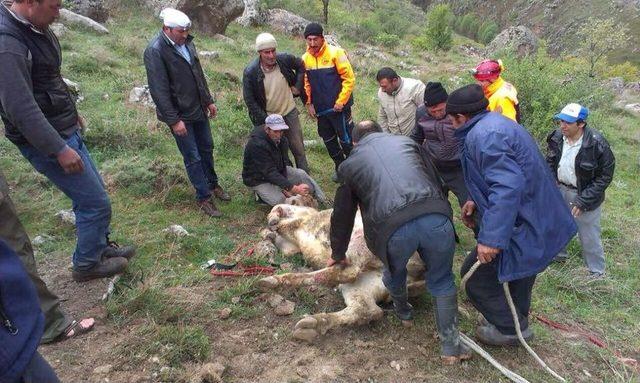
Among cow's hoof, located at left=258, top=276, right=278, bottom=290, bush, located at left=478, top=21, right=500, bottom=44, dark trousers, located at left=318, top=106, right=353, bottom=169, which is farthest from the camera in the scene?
bush, located at left=478, top=21, right=500, bottom=44

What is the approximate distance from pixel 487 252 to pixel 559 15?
88.5m

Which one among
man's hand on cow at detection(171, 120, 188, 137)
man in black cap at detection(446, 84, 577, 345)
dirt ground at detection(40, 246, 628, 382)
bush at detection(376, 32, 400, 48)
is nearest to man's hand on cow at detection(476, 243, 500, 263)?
man in black cap at detection(446, 84, 577, 345)

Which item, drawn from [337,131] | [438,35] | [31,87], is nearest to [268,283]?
[31,87]

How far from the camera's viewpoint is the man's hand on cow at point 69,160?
3026 millimetres

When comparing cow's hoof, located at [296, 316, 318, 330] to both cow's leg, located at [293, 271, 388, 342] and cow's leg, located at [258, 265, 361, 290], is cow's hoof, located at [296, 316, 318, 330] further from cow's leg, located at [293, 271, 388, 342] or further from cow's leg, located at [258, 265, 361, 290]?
cow's leg, located at [258, 265, 361, 290]

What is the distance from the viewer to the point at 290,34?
57.5ft

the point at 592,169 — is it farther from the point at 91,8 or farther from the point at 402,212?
the point at 91,8

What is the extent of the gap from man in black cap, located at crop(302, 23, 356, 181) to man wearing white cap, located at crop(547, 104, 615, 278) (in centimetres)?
248

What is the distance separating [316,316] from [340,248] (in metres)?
0.53

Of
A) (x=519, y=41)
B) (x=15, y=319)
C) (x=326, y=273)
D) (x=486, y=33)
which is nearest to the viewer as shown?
(x=15, y=319)

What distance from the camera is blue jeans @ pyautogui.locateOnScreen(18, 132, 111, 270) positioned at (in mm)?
3197

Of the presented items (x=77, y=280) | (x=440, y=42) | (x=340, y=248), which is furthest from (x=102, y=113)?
(x=440, y=42)

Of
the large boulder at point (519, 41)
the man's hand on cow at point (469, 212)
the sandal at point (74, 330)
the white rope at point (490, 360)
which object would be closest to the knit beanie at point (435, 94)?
the man's hand on cow at point (469, 212)

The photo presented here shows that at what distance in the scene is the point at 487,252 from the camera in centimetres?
281
